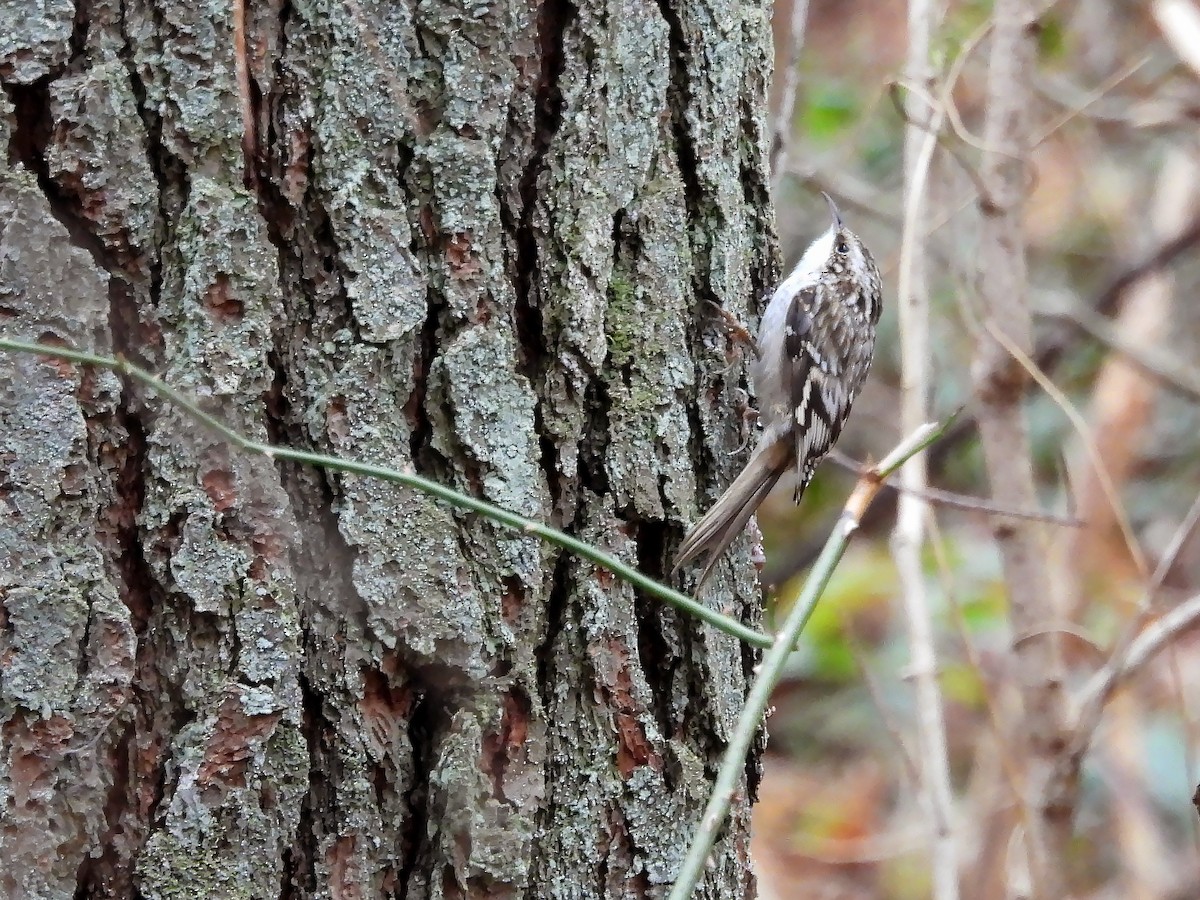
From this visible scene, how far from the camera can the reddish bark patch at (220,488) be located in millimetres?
1514

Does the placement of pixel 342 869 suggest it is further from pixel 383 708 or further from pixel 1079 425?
pixel 1079 425

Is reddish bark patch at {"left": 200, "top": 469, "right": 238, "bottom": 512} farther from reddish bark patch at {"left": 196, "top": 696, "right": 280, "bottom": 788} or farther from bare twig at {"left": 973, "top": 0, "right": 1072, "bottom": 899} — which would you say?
bare twig at {"left": 973, "top": 0, "right": 1072, "bottom": 899}

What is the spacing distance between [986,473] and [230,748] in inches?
139

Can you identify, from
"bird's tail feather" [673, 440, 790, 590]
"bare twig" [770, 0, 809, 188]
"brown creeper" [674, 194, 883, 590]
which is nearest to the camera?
"bird's tail feather" [673, 440, 790, 590]

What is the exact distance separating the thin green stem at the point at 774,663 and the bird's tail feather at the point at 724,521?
561mm

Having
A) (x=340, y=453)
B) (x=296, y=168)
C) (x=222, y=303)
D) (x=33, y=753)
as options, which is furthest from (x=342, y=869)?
(x=296, y=168)

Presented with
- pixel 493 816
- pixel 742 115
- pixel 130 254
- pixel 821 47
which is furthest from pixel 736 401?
pixel 821 47

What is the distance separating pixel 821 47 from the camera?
612cm

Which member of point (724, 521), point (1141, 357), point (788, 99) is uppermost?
point (1141, 357)

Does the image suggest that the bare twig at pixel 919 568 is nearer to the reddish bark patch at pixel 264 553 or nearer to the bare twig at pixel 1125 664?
the bare twig at pixel 1125 664

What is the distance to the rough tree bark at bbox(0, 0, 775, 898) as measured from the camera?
146 cm

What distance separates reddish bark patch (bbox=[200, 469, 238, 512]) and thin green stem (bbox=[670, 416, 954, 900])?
655 mm

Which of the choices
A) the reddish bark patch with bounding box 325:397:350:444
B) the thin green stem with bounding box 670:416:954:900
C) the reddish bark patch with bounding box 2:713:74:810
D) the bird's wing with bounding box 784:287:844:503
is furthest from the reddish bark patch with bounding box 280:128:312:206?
the bird's wing with bounding box 784:287:844:503

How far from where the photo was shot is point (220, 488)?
152 cm
